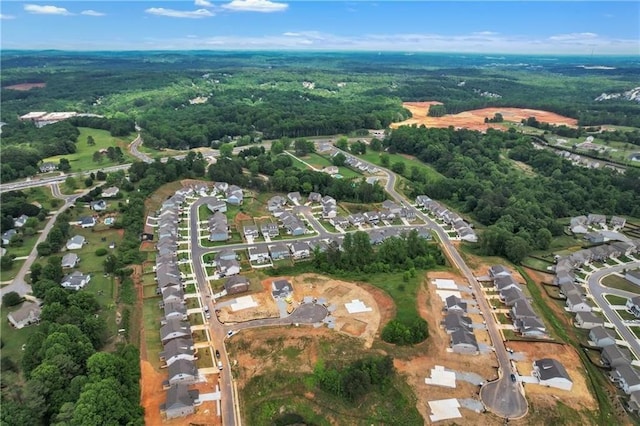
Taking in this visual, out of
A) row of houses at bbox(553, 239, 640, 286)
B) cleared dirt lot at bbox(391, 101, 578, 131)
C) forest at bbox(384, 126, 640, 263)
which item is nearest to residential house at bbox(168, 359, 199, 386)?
forest at bbox(384, 126, 640, 263)

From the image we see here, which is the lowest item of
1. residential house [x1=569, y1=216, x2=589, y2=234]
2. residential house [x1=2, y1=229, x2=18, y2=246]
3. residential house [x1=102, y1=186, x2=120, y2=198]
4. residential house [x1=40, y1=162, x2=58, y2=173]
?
residential house [x1=569, y1=216, x2=589, y2=234]

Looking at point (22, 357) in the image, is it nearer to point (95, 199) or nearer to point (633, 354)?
point (95, 199)

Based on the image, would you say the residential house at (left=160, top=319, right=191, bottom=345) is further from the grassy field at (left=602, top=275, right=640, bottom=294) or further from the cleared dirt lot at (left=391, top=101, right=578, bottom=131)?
the cleared dirt lot at (left=391, top=101, right=578, bottom=131)

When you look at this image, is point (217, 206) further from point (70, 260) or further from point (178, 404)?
point (178, 404)

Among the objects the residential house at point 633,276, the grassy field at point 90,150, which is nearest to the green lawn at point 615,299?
the residential house at point 633,276

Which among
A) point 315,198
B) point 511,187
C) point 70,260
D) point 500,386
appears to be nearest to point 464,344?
point 500,386

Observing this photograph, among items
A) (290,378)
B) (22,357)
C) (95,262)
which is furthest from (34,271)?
(290,378)
